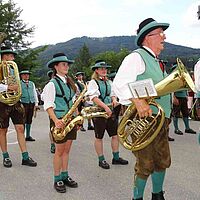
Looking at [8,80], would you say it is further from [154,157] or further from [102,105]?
[154,157]

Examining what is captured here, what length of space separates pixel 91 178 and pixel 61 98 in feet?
4.30

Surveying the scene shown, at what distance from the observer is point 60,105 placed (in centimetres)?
429

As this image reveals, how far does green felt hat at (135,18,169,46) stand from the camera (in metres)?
3.19

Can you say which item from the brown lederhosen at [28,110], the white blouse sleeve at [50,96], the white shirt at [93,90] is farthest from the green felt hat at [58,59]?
the brown lederhosen at [28,110]

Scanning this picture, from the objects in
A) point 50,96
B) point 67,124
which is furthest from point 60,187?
point 50,96

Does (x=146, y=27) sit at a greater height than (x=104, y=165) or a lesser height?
greater

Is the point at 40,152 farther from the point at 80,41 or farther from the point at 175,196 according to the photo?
the point at 80,41

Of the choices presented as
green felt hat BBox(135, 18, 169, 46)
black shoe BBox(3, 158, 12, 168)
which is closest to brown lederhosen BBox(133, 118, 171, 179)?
green felt hat BBox(135, 18, 169, 46)

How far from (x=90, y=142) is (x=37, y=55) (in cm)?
2349

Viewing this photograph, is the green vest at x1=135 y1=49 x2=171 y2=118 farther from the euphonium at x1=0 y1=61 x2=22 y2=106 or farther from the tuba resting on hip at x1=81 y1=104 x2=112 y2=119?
the euphonium at x1=0 y1=61 x2=22 y2=106

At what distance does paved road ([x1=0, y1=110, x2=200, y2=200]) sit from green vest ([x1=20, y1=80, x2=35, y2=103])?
152cm

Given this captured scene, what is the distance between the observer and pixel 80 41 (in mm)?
163375

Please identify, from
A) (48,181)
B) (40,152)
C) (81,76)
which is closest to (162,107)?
(48,181)

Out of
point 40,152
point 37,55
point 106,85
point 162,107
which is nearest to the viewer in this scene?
point 162,107
